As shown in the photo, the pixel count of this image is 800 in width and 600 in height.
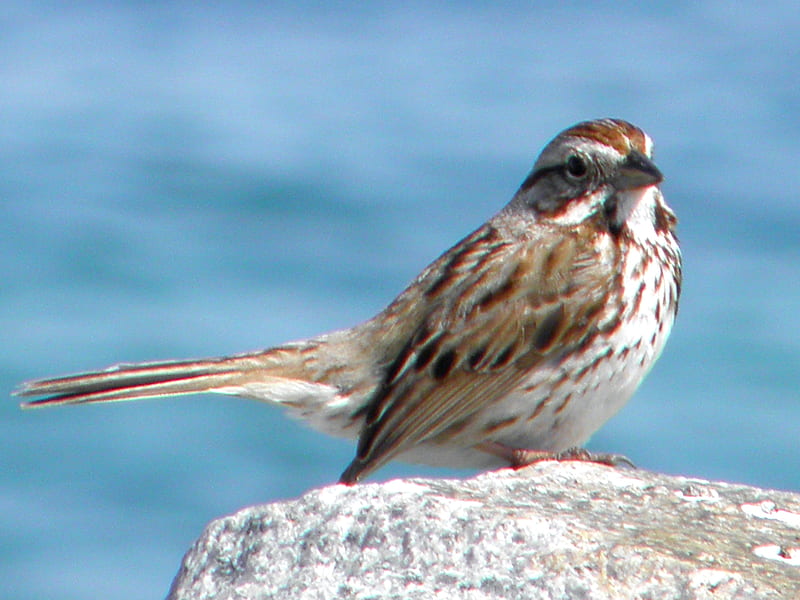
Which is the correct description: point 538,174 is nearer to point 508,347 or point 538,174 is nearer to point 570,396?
point 508,347

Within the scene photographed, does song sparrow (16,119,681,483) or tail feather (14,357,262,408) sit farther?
song sparrow (16,119,681,483)

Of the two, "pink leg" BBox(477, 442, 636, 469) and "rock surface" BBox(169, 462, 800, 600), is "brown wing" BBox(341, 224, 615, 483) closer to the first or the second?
"pink leg" BBox(477, 442, 636, 469)

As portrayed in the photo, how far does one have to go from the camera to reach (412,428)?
5977mm

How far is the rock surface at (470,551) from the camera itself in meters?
3.42

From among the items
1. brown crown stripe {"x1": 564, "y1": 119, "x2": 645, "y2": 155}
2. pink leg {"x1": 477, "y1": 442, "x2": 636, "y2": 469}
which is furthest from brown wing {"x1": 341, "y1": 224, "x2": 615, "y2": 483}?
brown crown stripe {"x1": 564, "y1": 119, "x2": 645, "y2": 155}

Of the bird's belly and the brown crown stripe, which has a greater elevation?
the brown crown stripe

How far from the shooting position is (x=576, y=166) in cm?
643

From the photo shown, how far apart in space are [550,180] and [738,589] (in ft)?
11.1

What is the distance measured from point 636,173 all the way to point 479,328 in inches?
38.2

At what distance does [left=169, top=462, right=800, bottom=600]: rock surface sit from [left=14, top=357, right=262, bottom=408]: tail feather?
2099 mm

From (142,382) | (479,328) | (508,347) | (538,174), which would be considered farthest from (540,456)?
(142,382)

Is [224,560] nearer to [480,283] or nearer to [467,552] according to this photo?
[467,552]

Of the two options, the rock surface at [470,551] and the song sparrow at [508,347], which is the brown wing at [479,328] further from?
the rock surface at [470,551]

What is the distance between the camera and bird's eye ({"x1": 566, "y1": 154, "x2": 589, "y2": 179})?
638 cm
